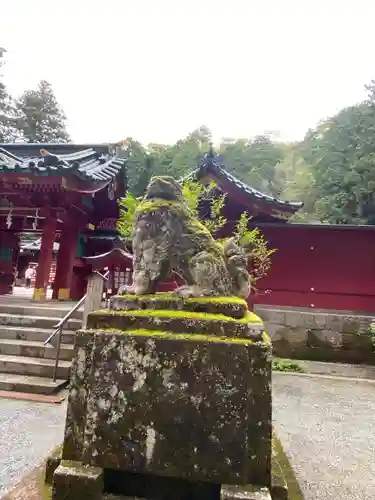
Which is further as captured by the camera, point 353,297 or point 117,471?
point 353,297

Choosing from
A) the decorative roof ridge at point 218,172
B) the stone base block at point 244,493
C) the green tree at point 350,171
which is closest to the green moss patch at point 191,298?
the stone base block at point 244,493

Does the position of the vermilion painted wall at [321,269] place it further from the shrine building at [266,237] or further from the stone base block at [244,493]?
the stone base block at [244,493]

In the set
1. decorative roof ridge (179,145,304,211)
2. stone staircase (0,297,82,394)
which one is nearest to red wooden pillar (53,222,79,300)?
stone staircase (0,297,82,394)

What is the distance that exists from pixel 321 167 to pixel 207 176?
9.23 meters

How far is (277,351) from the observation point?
8133 millimetres

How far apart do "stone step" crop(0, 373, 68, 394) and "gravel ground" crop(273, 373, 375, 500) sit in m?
3.03

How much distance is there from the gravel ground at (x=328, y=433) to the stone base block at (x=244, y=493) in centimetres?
107

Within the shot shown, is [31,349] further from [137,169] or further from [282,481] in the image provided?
[137,169]

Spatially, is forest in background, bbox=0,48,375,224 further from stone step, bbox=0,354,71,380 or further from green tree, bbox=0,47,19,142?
stone step, bbox=0,354,71,380

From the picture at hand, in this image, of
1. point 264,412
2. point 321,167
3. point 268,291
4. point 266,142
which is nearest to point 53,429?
point 264,412

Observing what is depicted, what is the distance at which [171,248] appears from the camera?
2.44m

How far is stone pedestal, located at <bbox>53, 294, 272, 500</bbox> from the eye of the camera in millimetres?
1706

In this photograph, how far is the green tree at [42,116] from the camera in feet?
108

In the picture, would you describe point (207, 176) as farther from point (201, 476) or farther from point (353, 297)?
point (201, 476)
